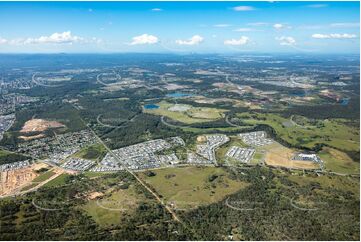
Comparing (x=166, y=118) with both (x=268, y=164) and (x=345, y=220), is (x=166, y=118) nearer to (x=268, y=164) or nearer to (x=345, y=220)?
(x=268, y=164)

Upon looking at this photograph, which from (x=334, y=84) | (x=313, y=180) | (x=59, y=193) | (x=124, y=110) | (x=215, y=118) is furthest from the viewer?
(x=334, y=84)

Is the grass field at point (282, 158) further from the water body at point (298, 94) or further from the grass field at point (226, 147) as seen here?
the water body at point (298, 94)

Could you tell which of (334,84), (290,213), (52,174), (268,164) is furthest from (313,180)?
(334,84)

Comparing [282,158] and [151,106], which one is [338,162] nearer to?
[282,158]

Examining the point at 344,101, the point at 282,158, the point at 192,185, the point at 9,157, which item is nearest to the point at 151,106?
the point at 9,157

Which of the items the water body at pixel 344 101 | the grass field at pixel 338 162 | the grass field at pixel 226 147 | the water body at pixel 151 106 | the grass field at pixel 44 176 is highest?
the water body at pixel 344 101

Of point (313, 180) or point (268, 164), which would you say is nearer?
point (313, 180)

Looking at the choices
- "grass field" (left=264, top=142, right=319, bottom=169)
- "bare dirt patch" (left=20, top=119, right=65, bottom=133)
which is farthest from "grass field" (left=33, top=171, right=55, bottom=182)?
"grass field" (left=264, top=142, right=319, bottom=169)

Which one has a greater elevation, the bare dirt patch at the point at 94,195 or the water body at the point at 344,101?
the water body at the point at 344,101

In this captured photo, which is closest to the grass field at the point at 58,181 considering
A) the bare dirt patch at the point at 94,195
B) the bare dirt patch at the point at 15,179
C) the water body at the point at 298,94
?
the bare dirt patch at the point at 15,179
